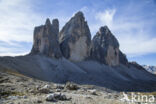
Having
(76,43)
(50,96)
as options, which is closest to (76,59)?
(76,43)

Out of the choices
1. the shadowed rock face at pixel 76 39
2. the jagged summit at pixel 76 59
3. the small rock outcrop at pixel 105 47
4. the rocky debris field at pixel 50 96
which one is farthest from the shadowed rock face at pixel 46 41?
the rocky debris field at pixel 50 96

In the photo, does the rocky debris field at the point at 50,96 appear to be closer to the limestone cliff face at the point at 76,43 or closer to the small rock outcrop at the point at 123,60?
the limestone cliff face at the point at 76,43

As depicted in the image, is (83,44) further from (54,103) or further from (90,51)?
(54,103)

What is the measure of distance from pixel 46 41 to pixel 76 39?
24.6 meters

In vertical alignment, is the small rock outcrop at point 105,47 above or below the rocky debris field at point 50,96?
above

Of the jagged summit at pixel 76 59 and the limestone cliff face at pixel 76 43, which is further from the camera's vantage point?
the limestone cliff face at pixel 76 43

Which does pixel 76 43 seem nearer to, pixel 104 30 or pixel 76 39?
pixel 76 39

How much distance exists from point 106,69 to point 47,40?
47544 millimetres

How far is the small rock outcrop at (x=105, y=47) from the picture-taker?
122m

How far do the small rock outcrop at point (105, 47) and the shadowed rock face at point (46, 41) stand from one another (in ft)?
119

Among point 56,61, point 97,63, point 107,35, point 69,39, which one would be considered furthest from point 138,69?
point 56,61

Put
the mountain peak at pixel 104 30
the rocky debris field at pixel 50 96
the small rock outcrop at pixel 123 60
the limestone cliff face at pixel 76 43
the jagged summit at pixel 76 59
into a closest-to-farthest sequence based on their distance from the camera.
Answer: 1. the rocky debris field at pixel 50 96
2. the jagged summit at pixel 76 59
3. the limestone cliff face at pixel 76 43
4. the mountain peak at pixel 104 30
5. the small rock outcrop at pixel 123 60

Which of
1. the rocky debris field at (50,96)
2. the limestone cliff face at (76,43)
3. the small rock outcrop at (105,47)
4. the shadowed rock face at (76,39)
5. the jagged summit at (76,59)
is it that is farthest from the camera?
the small rock outcrop at (105,47)

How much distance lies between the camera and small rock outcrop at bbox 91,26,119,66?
Result: 122 m
